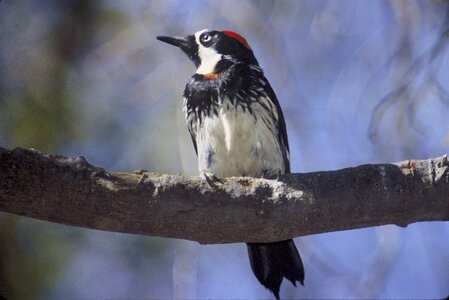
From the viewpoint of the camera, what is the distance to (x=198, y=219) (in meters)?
2.29

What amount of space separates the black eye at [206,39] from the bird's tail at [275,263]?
1354 mm

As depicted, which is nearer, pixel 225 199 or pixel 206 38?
pixel 225 199

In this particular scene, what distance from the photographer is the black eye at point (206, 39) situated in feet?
12.4

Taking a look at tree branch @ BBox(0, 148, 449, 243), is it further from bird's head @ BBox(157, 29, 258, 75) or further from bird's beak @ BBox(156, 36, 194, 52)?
bird's beak @ BBox(156, 36, 194, 52)

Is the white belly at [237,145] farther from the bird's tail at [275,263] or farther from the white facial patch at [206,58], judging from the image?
the bird's tail at [275,263]

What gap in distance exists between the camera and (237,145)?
3.38 m

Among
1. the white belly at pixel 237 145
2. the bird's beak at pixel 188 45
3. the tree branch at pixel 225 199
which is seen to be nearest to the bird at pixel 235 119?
the white belly at pixel 237 145

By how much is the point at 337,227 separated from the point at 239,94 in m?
1.19

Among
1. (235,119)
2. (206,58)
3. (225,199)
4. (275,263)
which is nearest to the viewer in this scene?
(225,199)

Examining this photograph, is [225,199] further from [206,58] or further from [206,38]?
[206,38]

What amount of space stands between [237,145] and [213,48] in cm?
73

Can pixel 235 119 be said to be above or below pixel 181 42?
below

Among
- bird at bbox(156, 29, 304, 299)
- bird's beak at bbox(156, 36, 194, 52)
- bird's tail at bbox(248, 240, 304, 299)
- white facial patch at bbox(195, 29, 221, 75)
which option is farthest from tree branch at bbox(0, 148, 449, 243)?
bird's beak at bbox(156, 36, 194, 52)

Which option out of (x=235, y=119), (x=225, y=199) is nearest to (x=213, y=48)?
(x=235, y=119)
